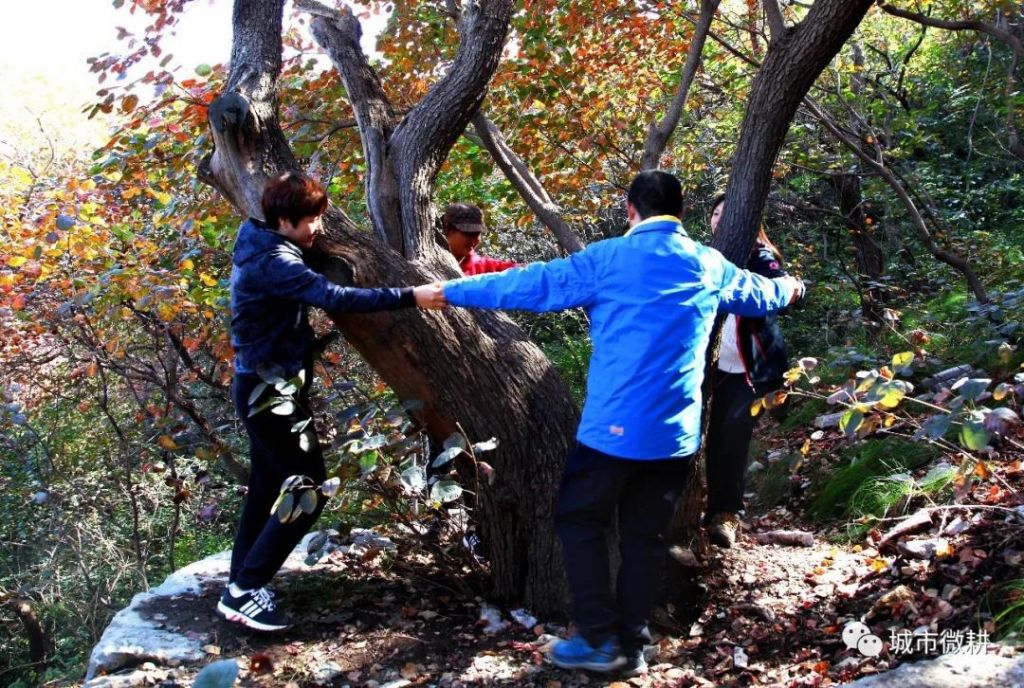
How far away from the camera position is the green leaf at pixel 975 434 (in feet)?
9.18

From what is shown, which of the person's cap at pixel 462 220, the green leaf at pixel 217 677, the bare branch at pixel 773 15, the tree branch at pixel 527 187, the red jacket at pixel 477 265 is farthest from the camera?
the tree branch at pixel 527 187

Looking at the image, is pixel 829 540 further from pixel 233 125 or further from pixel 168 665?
pixel 233 125

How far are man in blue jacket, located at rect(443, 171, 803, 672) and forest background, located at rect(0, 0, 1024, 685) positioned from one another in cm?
57

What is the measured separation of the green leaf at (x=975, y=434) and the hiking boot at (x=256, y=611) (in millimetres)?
2681

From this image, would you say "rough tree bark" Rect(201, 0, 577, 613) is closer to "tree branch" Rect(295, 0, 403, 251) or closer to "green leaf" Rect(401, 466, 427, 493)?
"tree branch" Rect(295, 0, 403, 251)

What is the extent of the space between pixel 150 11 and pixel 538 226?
5860 millimetres

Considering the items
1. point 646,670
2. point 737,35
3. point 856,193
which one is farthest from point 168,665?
point 856,193

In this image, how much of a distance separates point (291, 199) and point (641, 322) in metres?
1.39

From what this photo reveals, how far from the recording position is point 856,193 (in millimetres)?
10477

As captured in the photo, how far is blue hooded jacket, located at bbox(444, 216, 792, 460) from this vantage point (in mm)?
3088

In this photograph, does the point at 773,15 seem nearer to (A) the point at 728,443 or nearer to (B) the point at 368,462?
(A) the point at 728,443

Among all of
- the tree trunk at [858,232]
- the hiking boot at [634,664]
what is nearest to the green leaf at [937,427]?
the hiking boot at [634,664]

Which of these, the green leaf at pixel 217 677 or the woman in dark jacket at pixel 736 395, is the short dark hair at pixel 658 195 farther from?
the green leaf at pixel 217 677

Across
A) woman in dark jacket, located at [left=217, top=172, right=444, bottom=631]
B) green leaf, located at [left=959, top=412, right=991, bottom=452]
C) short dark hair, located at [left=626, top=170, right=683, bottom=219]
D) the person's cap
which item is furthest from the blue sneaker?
the person's cap
